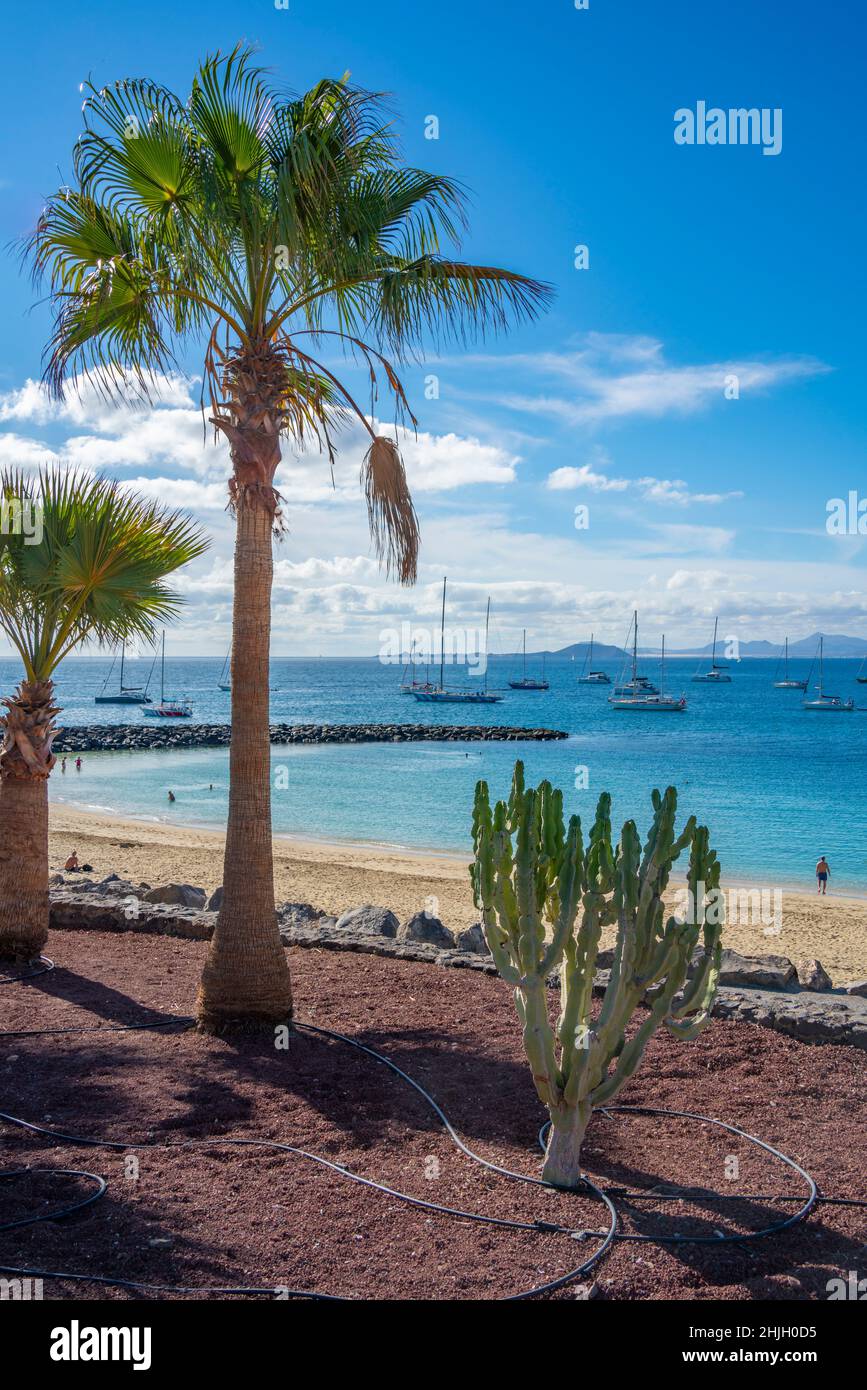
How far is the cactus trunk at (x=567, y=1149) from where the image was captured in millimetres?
4973

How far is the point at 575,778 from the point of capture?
50.2 meters

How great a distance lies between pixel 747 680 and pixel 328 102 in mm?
180052

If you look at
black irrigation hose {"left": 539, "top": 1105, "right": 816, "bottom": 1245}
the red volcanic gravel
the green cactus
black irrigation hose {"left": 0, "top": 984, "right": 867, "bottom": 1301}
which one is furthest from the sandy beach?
the green cactus

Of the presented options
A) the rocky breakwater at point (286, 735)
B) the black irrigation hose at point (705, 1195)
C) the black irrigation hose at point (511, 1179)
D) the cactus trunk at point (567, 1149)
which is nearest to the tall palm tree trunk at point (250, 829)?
the black irrigation hose at point (511, 1179)

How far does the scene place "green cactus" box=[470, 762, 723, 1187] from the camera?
488 centimetres

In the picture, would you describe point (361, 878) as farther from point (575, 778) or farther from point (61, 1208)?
point (575, 778)

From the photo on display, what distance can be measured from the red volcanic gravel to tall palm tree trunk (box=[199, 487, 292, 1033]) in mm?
374

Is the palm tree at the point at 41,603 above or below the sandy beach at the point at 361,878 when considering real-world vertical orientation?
above

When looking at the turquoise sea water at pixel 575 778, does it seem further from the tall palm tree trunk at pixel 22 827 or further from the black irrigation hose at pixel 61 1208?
the black irrigation hose at pixel 61 1208

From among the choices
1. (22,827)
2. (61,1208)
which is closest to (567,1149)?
(61,1208)

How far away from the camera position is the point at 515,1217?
4652 millimetres
